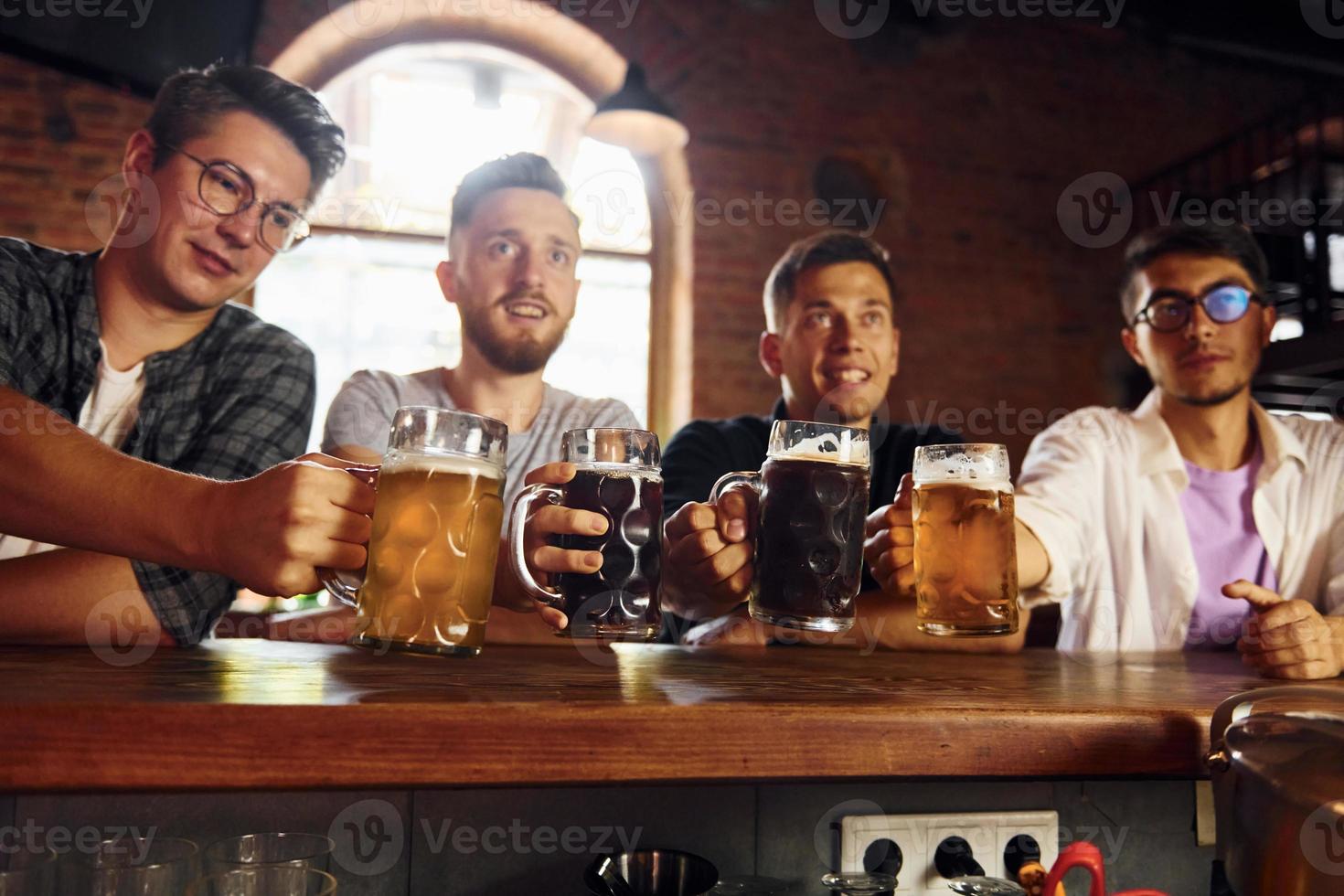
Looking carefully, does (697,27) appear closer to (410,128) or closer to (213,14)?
(410,128)

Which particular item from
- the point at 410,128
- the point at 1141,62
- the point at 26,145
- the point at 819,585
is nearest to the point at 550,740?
the point at 819,585

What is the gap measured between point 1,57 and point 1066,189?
519 centimetres

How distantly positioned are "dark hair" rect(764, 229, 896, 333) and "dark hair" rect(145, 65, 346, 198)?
93cm

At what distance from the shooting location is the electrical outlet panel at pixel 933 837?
0.96m

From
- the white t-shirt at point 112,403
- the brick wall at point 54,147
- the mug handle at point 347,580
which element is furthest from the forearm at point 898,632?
the brick wall at point 54,147

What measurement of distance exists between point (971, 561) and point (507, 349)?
47.0 inches

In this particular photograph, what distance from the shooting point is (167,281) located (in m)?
1.56

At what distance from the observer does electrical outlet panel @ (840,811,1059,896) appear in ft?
3.16

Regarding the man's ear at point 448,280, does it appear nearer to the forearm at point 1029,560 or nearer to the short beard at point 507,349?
the short beard at point 507,349

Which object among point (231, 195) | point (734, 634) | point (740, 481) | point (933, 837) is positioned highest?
point (231, 195)

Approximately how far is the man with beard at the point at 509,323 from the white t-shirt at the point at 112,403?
362 millimetres

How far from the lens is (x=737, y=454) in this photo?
1997mm

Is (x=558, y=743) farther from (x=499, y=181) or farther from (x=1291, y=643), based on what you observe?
(x=499, y=181)

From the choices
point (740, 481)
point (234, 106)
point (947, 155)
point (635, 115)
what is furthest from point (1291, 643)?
point (947, 155)
